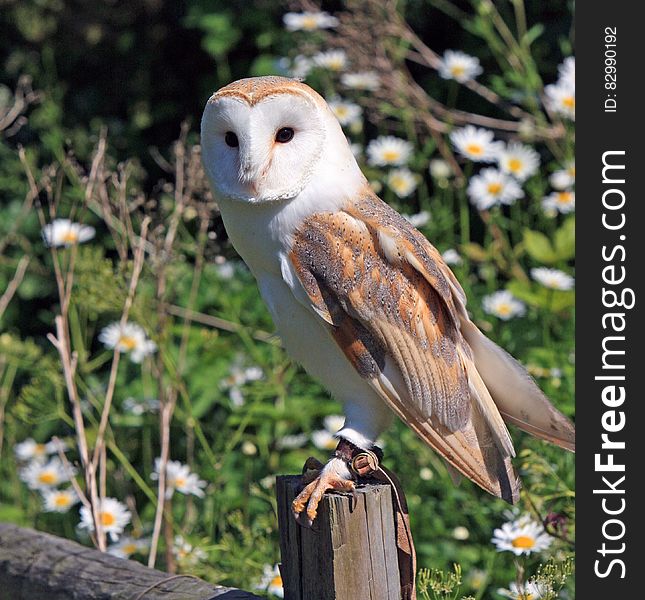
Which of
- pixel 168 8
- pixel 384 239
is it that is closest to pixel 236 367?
pixel 384 239

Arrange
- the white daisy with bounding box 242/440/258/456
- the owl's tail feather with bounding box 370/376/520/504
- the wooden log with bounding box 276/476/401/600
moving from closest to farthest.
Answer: the wooden log with bounding box 276/476/401/600, the owl's tail feather with bounding box 370/376/520/504, the white daisy with bounding box 242/440/258/456

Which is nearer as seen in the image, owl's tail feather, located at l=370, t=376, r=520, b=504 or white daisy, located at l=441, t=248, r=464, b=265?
owl's tail feather, located at l=370, t=376, r=520, b=504

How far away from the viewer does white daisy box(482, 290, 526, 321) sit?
334cm

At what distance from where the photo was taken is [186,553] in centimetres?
272

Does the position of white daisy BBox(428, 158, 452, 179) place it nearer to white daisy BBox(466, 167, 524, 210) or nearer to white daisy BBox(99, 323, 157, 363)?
white daisy BBox(466, 167, 524, 210)

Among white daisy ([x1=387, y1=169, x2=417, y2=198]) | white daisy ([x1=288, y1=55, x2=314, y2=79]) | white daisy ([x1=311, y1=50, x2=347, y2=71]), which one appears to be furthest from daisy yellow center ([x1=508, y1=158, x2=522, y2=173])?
white daisy ([x1=288, y1=55, x2=314, y2=79])

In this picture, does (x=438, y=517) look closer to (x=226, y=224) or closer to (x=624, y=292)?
(x=624, y=292)

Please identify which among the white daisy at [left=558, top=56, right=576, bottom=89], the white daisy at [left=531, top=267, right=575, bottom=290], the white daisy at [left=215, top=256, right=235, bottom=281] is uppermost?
the white daisy at [left=558, top=56, right=576, bottom=89]

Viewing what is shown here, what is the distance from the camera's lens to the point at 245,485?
322 centimetres

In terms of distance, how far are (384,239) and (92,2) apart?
3005 mm

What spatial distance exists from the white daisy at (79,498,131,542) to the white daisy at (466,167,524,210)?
4.92 feet

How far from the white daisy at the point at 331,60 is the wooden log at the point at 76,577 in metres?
2.10

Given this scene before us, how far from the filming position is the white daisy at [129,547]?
2975mm

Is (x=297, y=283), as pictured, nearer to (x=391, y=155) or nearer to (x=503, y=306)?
(x=503, y=306)
